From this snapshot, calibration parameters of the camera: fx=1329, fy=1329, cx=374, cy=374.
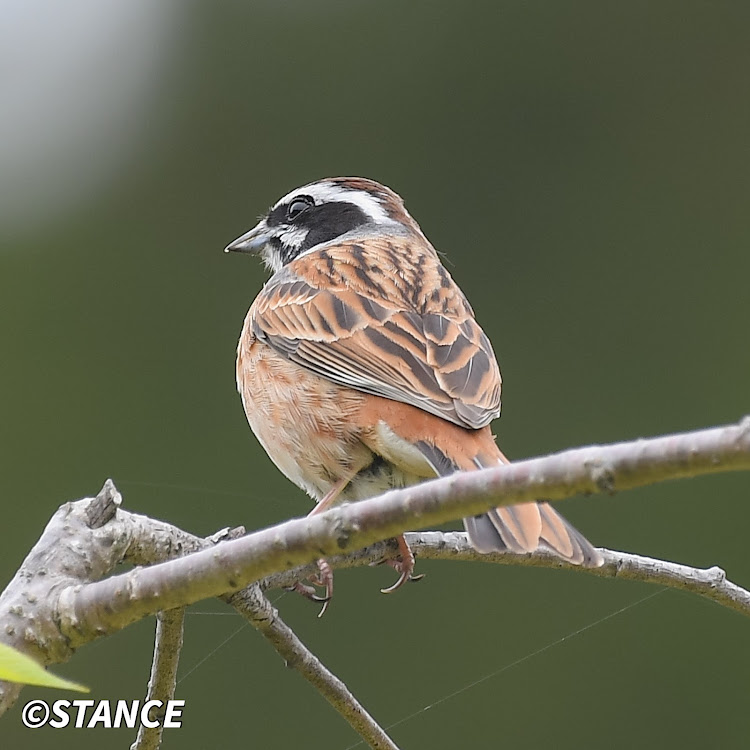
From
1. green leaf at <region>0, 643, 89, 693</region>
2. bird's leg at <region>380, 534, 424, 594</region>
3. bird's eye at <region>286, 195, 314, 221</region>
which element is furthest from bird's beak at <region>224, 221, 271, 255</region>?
green leaf at <region>0, 643, 89, 693</region>

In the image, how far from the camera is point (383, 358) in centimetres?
347

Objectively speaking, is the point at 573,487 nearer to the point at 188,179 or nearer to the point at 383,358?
the point at 383,358

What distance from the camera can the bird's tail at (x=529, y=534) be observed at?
8.70 ft

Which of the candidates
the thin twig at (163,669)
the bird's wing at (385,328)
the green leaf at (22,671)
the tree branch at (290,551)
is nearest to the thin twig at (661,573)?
the tree branch at (290,551)

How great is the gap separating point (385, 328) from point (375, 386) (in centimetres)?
38

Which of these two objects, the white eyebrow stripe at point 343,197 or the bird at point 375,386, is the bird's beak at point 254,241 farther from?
the bird at point 375,386

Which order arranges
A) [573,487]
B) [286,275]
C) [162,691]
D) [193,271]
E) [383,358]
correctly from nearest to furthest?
1. [573,487]
2. [162,691]
3. [383,358]
4. [286,275]
5. [193,271]

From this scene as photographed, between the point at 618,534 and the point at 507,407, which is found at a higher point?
the point at 507,407

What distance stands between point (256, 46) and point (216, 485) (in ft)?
9.28

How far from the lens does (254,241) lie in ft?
15.7

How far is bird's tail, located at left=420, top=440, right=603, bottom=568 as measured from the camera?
2652 mm

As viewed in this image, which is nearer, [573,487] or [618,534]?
[573,487]

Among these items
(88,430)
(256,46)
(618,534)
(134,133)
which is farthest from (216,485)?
(256,46)

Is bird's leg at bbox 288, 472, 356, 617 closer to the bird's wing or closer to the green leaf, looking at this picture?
the bird's wing
